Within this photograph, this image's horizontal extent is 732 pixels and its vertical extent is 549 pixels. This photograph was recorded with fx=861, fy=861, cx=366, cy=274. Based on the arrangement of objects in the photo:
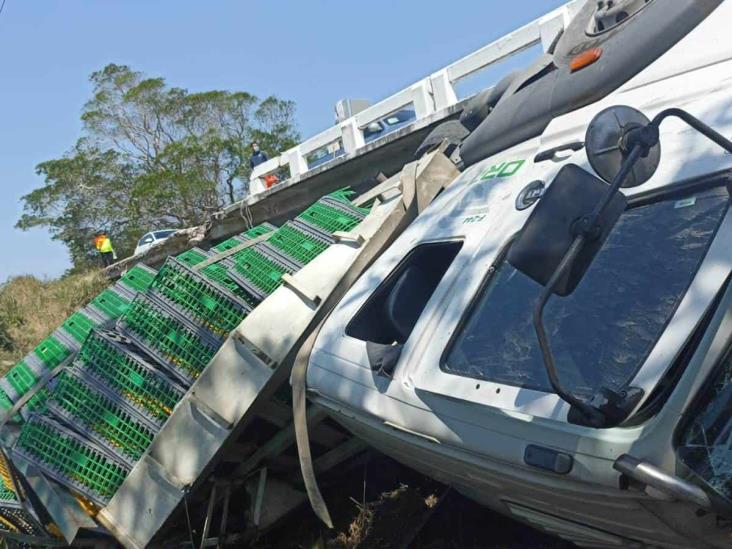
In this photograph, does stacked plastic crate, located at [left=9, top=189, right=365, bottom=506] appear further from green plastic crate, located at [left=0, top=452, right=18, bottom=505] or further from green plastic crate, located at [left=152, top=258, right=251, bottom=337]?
green plastic crate, located at [left=0, top=452, right=18, bottom=505]

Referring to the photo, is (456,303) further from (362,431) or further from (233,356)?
(233,356)


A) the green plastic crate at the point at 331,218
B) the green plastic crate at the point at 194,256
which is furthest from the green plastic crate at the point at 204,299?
the green plastic crate at the point at 194,256

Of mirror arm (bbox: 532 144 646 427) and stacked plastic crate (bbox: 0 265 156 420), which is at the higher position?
mirror arm (bbox: 532 144 646 427)

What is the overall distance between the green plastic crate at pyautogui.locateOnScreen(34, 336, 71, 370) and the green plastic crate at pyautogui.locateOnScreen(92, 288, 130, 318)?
1.52ft

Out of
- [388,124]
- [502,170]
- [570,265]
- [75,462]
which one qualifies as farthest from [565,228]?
[388,124]

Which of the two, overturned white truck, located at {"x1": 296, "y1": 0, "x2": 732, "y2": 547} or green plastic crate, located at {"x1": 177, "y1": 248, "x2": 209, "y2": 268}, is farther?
green plastic crate, located at {"x1": 177, "y1": 248, "x2": 209, "y2": 268}

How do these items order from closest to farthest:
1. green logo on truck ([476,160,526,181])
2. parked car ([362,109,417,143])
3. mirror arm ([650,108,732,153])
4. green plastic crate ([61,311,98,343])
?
mirror arm ([650,108,732,153]), green logo on truck ([476,160,526,181]), green plastic crate ([61,311,98,343]), parked car ([362,109,417,143])

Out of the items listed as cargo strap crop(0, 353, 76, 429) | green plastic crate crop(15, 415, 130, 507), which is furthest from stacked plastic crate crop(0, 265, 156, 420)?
green plastic crate crop(15, 415, 130, 507)

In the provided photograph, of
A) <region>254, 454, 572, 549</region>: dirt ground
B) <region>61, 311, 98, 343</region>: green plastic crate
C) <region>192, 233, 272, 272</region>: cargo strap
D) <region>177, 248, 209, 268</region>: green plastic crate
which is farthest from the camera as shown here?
<region>61, 311, 98, 343</region>: green plastic crate

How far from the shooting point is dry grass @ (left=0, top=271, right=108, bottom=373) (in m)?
17.8

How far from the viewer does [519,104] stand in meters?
Answer: 4.39

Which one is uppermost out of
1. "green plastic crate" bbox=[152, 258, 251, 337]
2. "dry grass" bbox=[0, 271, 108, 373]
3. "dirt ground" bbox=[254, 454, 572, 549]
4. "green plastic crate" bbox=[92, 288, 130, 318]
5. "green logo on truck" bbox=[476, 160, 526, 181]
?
"green logo on truck" bbox=[476, 160, 526, 181]

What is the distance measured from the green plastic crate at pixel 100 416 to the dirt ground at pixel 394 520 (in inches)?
58.8

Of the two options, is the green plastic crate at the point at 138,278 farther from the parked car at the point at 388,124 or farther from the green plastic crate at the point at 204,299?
the parked car at the point at 388,124
